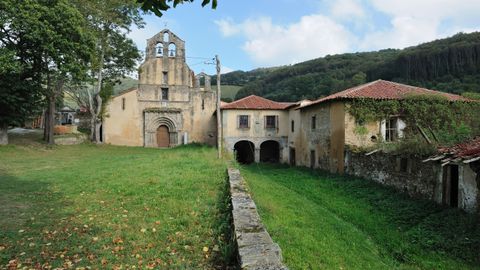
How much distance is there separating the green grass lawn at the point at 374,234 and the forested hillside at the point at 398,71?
31.5 meters

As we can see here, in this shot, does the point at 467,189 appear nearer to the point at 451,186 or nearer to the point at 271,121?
the point at 451,186

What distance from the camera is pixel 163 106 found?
109 feet

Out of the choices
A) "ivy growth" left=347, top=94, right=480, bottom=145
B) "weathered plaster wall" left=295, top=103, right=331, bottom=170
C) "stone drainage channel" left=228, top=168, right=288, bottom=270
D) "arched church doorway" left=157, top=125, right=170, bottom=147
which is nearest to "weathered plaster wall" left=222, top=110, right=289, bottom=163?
"weathered plaster wall" left=295, top=103, right=331, bottom=170

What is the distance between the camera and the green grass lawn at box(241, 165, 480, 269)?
6.48m

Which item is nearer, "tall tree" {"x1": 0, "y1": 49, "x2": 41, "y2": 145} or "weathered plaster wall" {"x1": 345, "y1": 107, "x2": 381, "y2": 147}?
"weathered plaster wall" {"x1": 345, "y1": 107, "x2": 381, "y2": 147}

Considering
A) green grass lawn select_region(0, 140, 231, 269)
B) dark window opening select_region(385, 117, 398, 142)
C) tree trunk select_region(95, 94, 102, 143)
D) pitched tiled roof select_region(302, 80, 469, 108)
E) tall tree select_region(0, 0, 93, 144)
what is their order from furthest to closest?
1. tree trunk select_region(95, 94, 102, 143)
2. tall tree select_region(0, 0, 93, 144)
3. dark window opening select_region(385, 117, 398, 142)
4. pitched tiled roof select_region(302, 80, 469, 108)
5. green grass lawn select_region(0, 140, 231, 269)

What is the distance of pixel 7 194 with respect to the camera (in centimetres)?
904

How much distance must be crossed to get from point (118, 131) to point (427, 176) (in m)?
27.4

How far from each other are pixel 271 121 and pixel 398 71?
3432 cm

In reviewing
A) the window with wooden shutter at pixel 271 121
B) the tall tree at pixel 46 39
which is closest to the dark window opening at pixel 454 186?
the window with wooden shutter at pixel 271 121

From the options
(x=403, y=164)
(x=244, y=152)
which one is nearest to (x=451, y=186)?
(x=403, y=164)

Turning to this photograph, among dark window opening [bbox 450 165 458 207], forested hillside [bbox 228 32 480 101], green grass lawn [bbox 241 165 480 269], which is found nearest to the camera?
green grass lawn [bbox 241 165 480 269]

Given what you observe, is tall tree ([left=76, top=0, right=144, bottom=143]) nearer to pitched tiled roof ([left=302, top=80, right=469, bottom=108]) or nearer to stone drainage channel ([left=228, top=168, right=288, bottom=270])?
pitched tiled roof ([left=302, top=80, right=469, bottom=108])

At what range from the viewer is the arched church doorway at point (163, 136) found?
3335 centimetres
